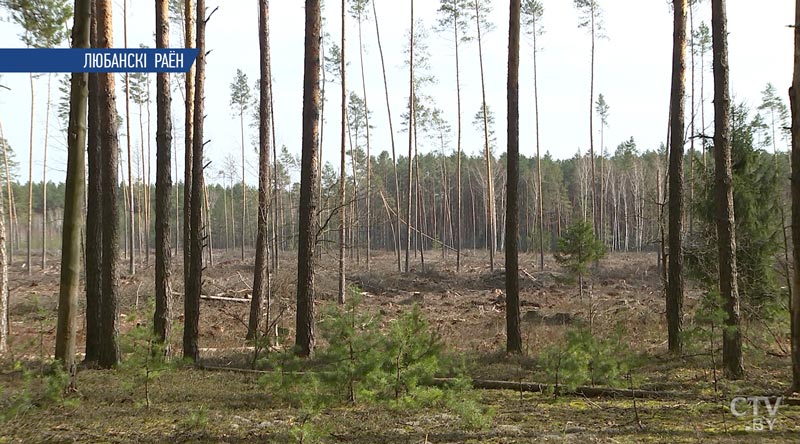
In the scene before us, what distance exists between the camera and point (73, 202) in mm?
6246

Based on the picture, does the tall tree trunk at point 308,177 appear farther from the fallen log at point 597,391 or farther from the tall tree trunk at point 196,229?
the fallen log at point 597,391

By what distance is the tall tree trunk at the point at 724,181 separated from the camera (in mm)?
8391

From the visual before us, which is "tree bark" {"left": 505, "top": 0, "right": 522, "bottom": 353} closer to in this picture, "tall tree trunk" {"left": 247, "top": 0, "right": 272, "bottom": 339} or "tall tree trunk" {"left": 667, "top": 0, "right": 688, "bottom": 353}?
"tall tree trunk" {"left": 667, "top": 0, "right": 688, "bottom": 353}

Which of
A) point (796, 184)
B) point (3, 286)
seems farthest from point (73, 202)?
point (796, 184)

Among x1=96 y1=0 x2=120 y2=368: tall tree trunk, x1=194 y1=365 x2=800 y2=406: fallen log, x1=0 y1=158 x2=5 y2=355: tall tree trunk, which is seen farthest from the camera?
x1=0 y1=158 x2=5 y2=355: tall tree trunk

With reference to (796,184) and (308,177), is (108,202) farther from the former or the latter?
(796,184)

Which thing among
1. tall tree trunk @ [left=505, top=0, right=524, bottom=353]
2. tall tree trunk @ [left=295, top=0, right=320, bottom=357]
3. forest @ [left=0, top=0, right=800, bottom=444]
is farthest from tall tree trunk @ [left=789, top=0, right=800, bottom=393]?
tall tree trunk @ [left=295, top=0, right=320, bottom=357]

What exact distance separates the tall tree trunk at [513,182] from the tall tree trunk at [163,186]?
21.0 feet

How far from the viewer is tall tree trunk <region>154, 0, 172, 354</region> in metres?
9.73

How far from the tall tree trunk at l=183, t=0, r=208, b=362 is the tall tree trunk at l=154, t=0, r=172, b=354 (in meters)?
0.38

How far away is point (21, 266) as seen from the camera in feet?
115

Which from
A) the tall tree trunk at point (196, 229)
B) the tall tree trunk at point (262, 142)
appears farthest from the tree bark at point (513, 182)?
the tall tree trunk at point (196, 229)

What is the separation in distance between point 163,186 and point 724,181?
9.40 metres

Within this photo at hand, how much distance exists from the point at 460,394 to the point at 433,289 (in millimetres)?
17675
